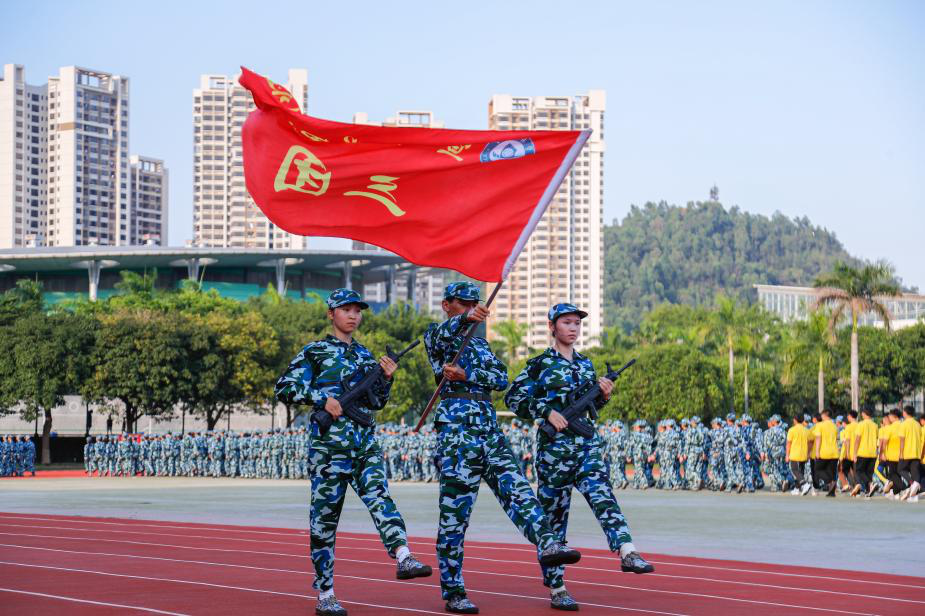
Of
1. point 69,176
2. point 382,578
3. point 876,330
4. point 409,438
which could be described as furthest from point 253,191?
point 69,176

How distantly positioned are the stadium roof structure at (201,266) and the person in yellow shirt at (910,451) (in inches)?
2803

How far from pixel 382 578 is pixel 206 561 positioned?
1903 mm

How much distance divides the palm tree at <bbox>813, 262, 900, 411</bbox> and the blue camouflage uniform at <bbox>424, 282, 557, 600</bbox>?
1587 inches

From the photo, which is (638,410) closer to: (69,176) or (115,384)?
(115,384)

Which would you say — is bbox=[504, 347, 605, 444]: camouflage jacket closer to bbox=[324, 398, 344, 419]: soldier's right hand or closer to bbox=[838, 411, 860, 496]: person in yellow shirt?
bbox=[324, 398, 344, 419]: soldier's right hand

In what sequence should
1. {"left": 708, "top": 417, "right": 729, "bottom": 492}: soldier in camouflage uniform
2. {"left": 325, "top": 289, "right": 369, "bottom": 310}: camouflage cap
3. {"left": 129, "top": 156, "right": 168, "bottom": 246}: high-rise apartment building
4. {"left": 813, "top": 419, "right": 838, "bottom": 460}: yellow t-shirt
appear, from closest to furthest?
{"left": 325, "top": 289, "right": 369, "bottom": 310}: camouflage cap
{"left": 813, "top": 419, "right": 838, "bottom": 460}: yellow t-shirt
{"left": 708, "top": 417, "right": 729, "bottom": 492}: soldier in camouflage uniform
{"left": 129, "top": 156, "right": 168, "bottom": 246}: high-rise apartment building

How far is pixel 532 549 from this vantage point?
11.4 metres

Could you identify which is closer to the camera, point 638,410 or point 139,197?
Result: point 638,410

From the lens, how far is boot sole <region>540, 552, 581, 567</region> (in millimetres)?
6891

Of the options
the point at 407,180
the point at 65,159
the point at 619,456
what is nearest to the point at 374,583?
the point at 407,180

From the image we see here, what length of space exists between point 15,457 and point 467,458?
33.8m

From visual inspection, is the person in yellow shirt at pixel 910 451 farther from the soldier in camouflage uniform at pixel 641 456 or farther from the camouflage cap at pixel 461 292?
the camouflage cap at pixel 461 292

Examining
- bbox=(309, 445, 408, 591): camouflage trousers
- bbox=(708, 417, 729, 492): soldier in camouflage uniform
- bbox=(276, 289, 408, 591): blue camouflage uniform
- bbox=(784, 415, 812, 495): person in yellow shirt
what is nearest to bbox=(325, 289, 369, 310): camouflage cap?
bbox=(276, 289, 408, 591): blue camouflage uniform

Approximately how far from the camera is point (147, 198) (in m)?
171
